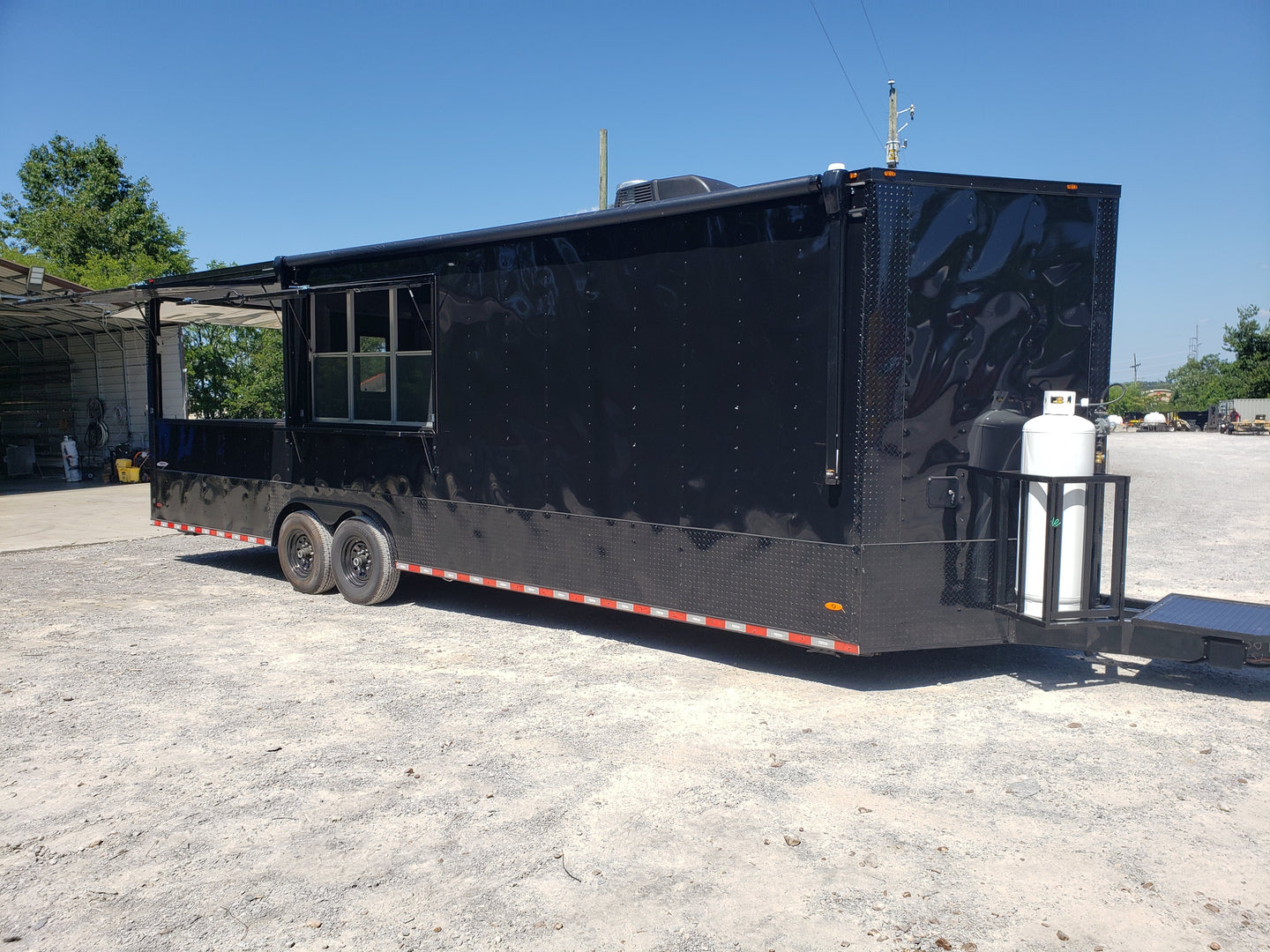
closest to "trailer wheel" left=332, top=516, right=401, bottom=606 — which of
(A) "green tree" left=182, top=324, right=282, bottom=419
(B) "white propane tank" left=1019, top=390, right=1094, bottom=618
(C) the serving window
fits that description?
(C) the serving window

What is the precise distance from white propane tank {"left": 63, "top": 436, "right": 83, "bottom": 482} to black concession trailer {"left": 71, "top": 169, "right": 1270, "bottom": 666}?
60.5 ft

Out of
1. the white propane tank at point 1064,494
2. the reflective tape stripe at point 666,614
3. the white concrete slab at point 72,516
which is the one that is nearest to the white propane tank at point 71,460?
the white concrete slab at point 72,516

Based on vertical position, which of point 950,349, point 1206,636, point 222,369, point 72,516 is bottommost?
point 72,516

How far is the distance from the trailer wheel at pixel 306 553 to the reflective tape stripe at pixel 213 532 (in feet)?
0.84

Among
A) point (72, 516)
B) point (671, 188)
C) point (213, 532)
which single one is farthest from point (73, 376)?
point (671, 188)

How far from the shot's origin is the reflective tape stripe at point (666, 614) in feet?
18.0

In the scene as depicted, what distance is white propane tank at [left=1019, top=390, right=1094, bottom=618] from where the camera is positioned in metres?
5.36

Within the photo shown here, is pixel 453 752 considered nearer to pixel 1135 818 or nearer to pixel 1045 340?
pixel 1135 818

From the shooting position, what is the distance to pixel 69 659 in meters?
6.53

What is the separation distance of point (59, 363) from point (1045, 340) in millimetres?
25455

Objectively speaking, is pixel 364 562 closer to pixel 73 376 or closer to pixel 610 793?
pixel 610 793

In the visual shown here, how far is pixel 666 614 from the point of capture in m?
6.18

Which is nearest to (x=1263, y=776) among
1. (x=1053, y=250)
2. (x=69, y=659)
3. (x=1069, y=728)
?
(x=1069, y=728)

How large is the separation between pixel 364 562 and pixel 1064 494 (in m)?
5.71
